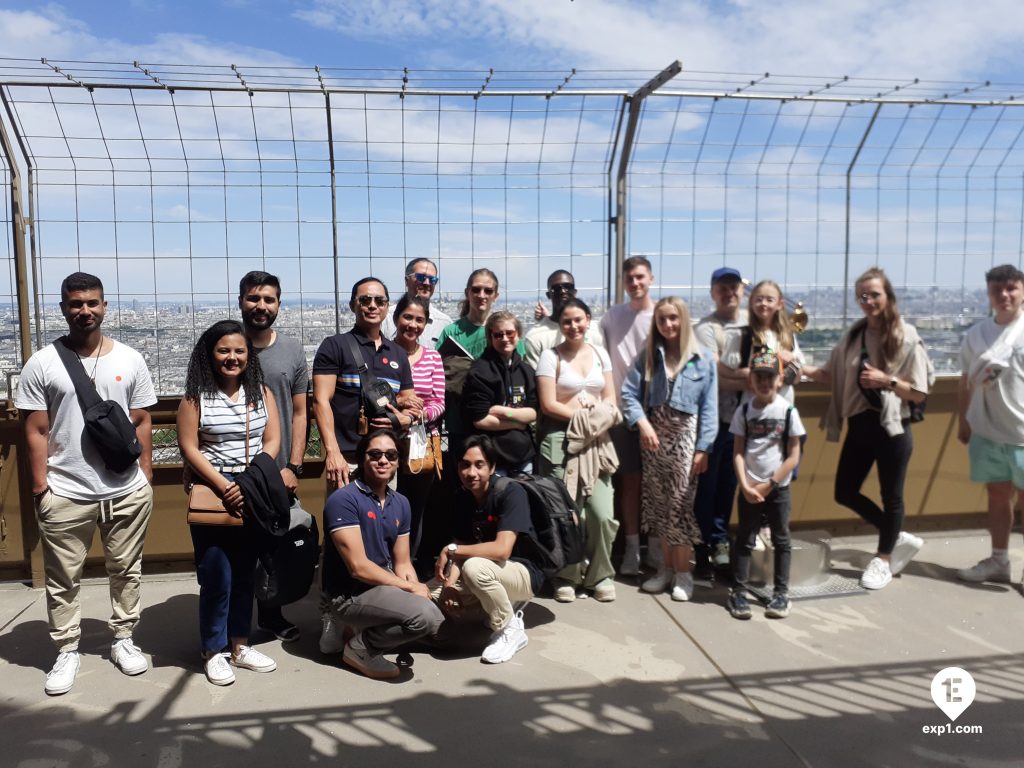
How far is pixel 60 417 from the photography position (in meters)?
3.45

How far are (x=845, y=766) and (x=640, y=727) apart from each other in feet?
2.41

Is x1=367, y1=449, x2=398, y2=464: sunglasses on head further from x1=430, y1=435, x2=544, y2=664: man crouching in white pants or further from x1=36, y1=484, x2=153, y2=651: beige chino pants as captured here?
x1=36, y1=484, x2=153, y2=651: beige chino pants

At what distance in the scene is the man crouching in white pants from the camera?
12.4 ft

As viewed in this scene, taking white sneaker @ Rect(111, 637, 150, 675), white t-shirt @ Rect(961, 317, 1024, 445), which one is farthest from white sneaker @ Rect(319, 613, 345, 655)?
white t-shirt @ Rect(961, 317, 1024, 445)

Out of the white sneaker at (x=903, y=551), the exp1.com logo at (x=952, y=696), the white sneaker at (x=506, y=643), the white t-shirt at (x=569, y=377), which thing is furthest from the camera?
the white sneaker at (x=903, y=551)

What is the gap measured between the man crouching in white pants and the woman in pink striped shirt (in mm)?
250

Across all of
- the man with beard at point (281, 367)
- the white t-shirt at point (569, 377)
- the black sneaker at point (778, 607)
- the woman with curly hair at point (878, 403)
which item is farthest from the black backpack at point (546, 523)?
the woman with curly hair at point (878, 403)

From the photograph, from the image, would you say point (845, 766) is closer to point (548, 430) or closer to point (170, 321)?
point (548, 430)

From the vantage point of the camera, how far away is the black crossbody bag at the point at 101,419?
3395 mm

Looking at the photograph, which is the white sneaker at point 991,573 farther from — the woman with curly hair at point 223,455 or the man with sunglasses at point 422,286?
the woman with curly hair at point 223,455

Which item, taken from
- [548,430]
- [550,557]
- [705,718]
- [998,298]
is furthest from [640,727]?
[998,298]

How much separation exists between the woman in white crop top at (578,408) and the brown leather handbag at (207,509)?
169 cm

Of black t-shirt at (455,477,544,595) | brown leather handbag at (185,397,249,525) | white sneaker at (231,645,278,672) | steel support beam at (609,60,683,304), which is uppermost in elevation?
steel support beam at (609,60,683,304)

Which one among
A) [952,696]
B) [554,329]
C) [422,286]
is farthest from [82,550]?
[952,696]
